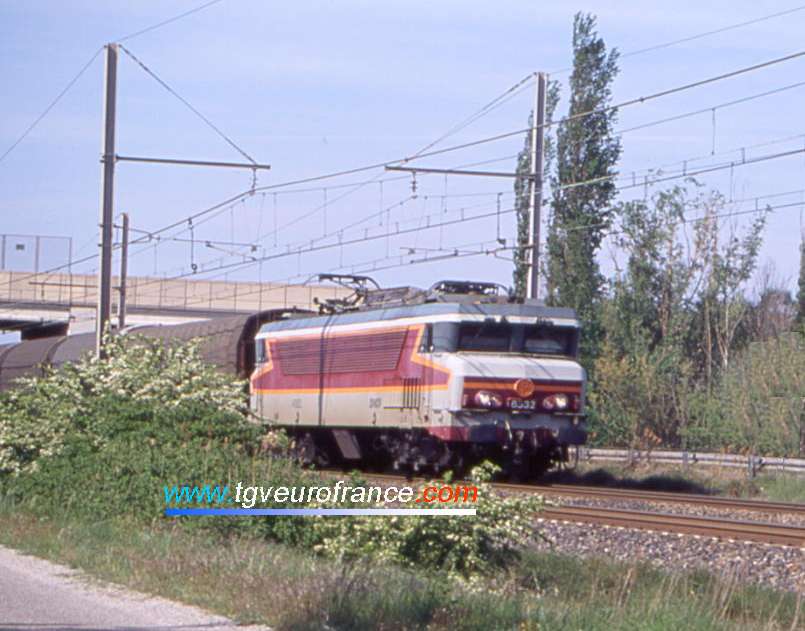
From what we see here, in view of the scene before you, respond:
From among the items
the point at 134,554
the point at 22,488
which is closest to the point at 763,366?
the point at 22,488

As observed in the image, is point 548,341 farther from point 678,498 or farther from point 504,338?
point 678,498

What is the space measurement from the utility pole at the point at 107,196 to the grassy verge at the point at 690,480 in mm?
10187

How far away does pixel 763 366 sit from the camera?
3275 cm

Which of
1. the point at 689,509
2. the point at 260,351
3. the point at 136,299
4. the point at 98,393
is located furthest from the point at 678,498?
the point at 136,299

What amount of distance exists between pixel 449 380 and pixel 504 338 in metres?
1.63

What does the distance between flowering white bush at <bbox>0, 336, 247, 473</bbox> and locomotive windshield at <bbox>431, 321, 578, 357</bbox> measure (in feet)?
12.6

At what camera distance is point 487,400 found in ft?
72.8

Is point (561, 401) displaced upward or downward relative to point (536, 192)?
downward

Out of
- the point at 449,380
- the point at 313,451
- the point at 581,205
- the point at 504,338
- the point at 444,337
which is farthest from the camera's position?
the point at 581,205

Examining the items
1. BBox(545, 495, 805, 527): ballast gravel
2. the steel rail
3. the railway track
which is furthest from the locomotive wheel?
the steel rail

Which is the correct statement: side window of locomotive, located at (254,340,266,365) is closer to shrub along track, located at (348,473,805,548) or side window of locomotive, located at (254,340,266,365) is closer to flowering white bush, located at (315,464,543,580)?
shrub along track, located at (348,473,805,548)

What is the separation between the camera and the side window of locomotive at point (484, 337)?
22578 mm

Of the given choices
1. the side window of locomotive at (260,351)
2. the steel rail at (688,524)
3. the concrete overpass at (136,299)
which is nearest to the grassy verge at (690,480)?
the side window of locomotive at (260,351)

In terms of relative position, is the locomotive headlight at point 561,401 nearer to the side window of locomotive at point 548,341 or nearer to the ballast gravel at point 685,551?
the side window of locomotive at point 548,341
